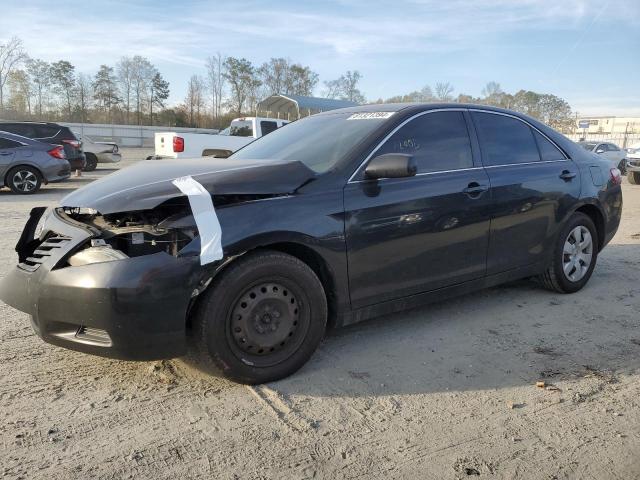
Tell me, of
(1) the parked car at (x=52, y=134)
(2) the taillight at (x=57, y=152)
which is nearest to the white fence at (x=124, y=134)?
(1) the parked car at (x=52, y=134)

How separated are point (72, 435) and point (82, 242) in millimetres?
999

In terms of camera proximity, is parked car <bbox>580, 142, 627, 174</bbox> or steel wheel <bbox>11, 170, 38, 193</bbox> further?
parked car <bbox>580, 142, 627, 174</bbox>

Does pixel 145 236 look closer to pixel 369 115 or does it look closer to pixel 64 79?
pixel 369 115

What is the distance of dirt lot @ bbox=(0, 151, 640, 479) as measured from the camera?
2.43 meters

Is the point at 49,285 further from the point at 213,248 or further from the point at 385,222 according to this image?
the point at 385,222

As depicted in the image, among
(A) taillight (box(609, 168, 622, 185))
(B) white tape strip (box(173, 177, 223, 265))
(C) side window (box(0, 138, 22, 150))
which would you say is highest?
(C) side window (box(0, 138, 22, 150))

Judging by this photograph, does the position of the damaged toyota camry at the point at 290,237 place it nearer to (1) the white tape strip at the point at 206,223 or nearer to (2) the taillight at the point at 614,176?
(1) the white tape strip at the point at 206,223

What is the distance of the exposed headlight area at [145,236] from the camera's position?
2852 millimetres

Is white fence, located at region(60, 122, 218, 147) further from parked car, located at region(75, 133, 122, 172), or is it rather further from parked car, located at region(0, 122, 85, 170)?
parked car, located at region(0, 122, 85, 170)

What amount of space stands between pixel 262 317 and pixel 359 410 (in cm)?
76

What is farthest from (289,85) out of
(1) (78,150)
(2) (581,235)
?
(2) (581,235)

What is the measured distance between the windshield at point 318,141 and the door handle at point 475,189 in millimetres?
830

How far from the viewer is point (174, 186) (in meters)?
3.01

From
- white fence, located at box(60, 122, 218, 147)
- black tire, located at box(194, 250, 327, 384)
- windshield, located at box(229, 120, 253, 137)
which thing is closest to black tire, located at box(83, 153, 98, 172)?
windshield, located at box(229, 120, 253, 137)
